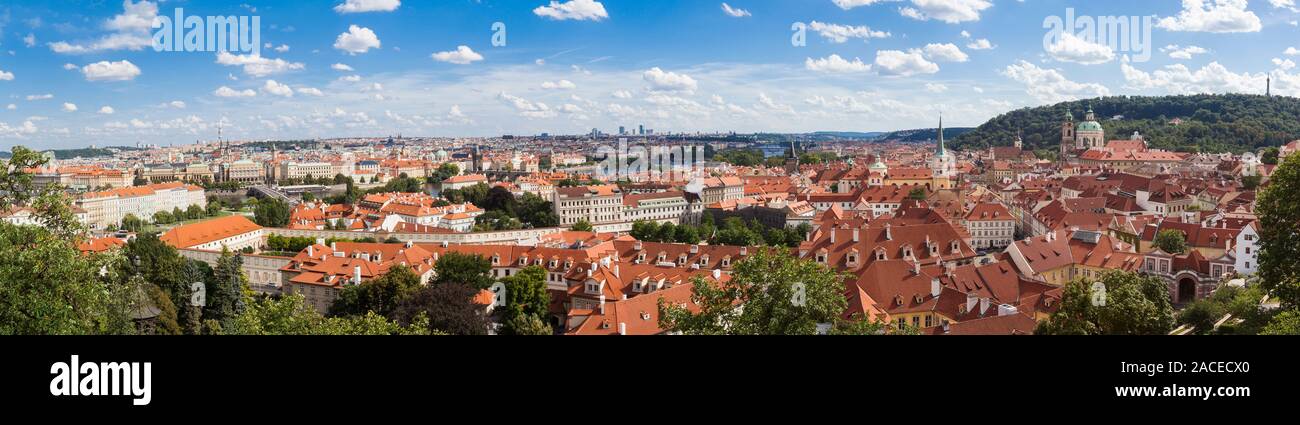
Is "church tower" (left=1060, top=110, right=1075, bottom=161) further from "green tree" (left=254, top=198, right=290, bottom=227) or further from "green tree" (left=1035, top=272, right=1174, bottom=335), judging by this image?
"green tree" (left=1035, top=272, right=1174, bottom=335)

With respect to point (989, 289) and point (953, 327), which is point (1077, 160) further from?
point (953, 327)

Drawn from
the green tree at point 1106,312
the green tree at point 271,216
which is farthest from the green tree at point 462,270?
the green tree at point 271,216

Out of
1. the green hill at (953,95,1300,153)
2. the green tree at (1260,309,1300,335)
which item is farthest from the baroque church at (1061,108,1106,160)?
the green tree at (1260,309,1300,335)

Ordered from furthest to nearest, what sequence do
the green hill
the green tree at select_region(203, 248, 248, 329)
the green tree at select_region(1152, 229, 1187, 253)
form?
the green hill < the green tree at select_region(1152, 229, 1187, 253) < the green tree at select_region(203, 248, 248, 329)

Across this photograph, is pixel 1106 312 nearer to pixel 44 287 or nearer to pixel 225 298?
pixel 44 287
